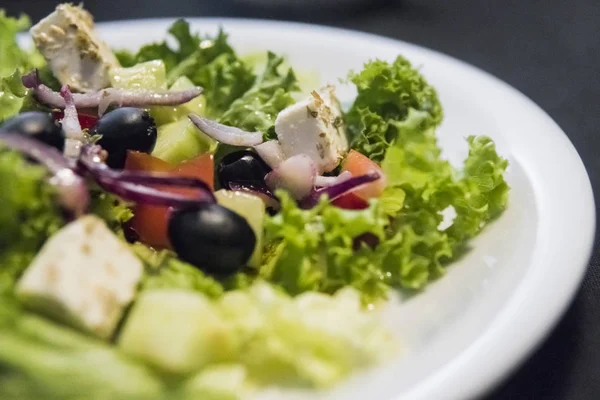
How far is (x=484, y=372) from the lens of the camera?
1.58 m

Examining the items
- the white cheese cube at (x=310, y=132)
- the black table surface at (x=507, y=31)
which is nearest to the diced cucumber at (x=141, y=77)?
the white cheese cube at (x=310, y=132)

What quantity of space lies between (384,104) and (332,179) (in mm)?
591

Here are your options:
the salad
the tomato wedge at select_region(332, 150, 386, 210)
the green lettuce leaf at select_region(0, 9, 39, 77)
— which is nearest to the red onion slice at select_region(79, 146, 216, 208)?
the salad

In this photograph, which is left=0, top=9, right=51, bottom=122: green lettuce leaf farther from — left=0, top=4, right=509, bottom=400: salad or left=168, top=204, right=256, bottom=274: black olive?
left=168, top=204, right=256, bottom=274: black olive

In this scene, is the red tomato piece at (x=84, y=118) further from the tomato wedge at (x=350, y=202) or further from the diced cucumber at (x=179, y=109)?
the tomato wedge at (x=350, y=202)

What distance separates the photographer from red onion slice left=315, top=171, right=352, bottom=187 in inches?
93.4

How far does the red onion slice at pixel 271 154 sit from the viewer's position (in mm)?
2535

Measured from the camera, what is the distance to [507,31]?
5.10 metres

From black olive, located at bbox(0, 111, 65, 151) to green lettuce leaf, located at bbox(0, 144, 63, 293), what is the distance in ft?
0.51

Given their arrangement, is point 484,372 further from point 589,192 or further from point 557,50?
point 557,50

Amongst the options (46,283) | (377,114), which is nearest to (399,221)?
(377,114)

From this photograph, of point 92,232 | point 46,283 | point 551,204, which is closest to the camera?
point 46,283

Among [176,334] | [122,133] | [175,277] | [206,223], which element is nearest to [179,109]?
[122,133]

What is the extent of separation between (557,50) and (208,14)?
2.65 m
